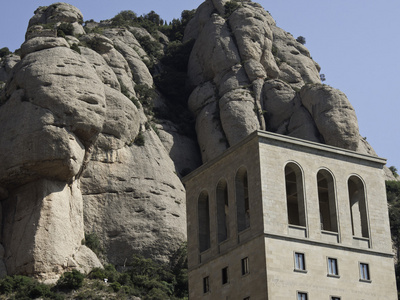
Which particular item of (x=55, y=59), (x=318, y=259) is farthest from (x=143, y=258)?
(x=318, y=259)

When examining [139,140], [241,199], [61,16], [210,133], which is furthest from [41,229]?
[61,16]

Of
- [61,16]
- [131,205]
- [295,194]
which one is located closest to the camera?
[295,194]

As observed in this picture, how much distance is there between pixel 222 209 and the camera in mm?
49250

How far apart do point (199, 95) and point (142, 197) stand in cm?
2128

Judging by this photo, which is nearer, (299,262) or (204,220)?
(299,262)

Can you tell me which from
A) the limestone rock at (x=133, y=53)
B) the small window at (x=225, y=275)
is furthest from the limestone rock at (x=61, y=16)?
the small window at (x=225, y=275)

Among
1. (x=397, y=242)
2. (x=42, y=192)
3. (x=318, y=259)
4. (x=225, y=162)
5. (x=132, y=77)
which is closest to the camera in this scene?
(x=318, y=259)

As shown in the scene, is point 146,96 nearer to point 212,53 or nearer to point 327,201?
point 212,53

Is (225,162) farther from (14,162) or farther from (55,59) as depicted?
(55,59)

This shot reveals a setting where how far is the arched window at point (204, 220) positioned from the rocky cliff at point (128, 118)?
22.8 metres

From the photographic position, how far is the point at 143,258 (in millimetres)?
77062

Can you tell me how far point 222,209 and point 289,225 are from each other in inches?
215

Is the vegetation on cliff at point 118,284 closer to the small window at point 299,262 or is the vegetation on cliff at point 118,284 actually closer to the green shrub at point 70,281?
the green shrub at point 70,281

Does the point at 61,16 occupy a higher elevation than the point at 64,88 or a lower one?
higher
